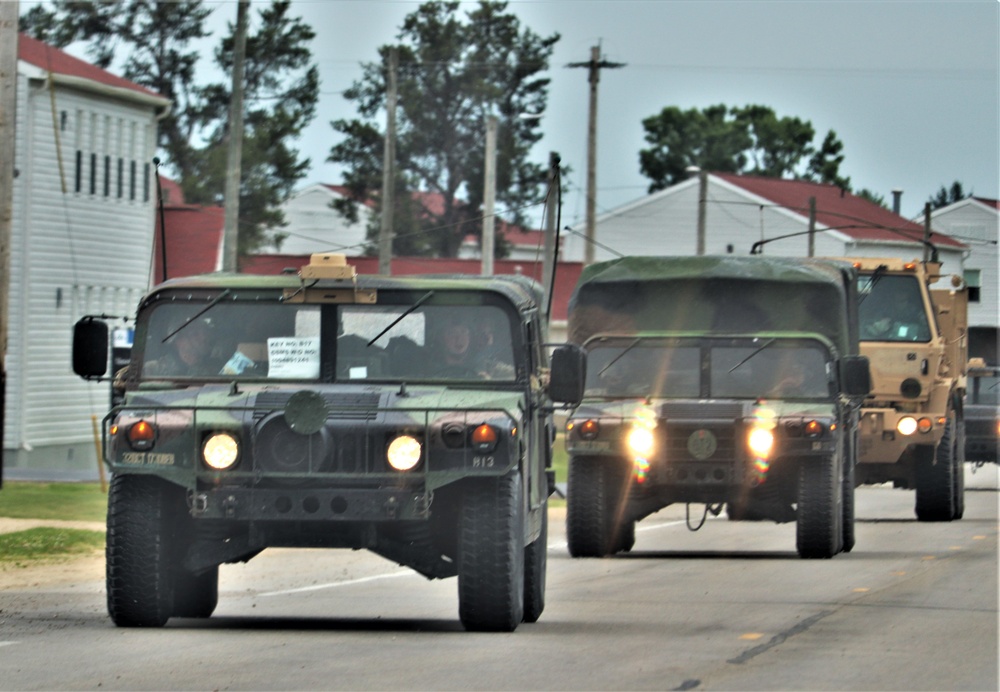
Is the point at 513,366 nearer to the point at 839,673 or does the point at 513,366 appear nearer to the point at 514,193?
the point at 839,673

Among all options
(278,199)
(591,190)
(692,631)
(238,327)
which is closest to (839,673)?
(692,631)

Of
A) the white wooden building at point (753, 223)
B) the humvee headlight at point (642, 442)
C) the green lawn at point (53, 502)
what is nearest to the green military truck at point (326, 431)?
the humvee headlight at point (642, 442)

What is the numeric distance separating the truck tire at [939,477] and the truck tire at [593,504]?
6.11m

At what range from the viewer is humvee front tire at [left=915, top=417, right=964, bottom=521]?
22.3 metres

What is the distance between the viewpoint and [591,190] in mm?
38000

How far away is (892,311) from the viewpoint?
22062mm

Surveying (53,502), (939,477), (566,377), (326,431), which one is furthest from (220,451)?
(53,502)

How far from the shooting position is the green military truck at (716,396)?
54.3 feet

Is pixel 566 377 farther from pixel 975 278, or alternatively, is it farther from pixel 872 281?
pixel 975 278

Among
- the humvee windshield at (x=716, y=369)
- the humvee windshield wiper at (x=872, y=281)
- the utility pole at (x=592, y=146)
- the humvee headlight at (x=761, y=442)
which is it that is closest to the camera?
the humvee headlight at (x=761, y=442)

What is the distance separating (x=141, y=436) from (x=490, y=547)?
201 centimetres

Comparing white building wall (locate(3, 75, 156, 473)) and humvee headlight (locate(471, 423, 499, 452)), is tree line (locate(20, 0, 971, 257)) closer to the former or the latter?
white building wall (locate(3, 75, 156, 473))

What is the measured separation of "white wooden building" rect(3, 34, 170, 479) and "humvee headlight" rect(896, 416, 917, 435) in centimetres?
2054

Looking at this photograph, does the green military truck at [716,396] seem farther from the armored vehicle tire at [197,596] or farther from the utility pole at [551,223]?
the armored vehicle tire at [197,596]
